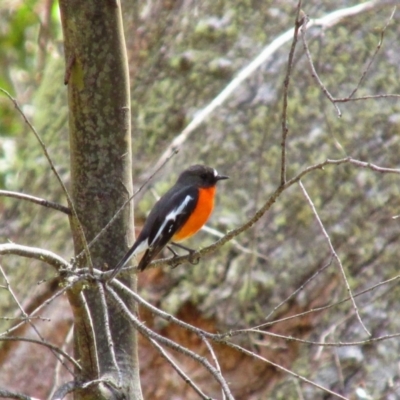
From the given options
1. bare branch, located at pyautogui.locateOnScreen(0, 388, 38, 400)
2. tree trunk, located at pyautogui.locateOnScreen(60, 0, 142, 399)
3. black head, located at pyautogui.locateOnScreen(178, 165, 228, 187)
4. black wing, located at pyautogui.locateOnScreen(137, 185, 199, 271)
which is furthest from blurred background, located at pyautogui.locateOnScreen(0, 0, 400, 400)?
bare branch, located at pyautogui.locateOnScreen(0, 388, 38, 400)

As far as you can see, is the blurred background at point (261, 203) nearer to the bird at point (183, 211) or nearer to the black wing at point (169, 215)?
the bird at point (183, 211)

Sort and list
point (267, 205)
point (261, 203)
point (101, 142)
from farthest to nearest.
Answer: point (261, 203) < point (101, 142) < point (267, 205)

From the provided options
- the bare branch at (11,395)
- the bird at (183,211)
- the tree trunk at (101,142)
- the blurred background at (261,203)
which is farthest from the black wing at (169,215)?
the bare branch at (11,395)

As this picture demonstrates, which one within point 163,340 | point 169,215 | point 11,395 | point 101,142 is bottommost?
point 11,395

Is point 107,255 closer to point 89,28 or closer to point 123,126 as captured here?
point 123,126

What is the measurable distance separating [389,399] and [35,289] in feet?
8.25

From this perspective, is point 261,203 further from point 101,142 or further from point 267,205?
point 267,205

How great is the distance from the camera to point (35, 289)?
5152 mm

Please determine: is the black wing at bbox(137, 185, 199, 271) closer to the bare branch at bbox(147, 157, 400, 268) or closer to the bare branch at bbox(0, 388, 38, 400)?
the bare branch at bbox(147, 157, 400, 268)

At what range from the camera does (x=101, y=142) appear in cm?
352

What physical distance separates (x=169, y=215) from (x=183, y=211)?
89 millimetres

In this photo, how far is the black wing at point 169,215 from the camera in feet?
13.3

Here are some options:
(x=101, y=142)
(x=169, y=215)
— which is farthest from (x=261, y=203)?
(x=101, y=142)

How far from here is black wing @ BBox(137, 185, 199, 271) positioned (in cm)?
404
